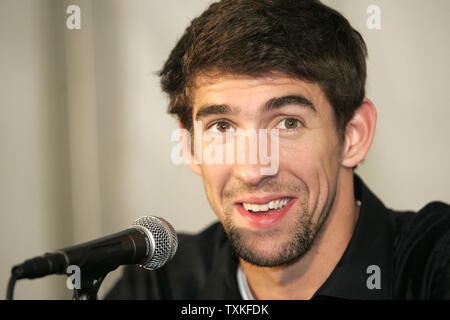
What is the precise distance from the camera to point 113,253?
910 mm

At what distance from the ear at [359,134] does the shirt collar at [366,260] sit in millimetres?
134

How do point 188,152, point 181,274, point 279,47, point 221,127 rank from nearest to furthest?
point 279,47 → point 221,127 → point 188,152 → point 181,274

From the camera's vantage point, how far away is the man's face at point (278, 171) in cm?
123

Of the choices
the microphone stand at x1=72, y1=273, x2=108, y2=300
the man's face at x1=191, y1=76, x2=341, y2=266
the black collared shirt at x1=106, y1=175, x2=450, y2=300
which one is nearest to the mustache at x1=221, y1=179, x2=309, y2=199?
the man's face at x1=191, y1=76, x2=341, y2=266

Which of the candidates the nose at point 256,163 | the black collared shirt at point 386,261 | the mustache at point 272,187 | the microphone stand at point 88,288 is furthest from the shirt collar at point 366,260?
the microphone stand at point 88,288

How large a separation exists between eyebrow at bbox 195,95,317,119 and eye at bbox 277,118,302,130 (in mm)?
49

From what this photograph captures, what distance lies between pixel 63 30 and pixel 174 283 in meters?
1.02

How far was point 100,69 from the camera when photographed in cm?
158

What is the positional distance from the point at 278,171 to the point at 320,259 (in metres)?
0.34

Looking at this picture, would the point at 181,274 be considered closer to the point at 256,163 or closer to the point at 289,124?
the point at 256,163

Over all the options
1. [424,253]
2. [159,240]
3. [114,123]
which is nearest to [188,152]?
[114,123]

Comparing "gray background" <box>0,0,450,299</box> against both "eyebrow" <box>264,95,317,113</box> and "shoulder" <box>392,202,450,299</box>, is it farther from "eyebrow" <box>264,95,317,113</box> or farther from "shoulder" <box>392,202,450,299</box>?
"eyebrow" <box>264,95,317,113</box>

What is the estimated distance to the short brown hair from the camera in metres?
1.21
